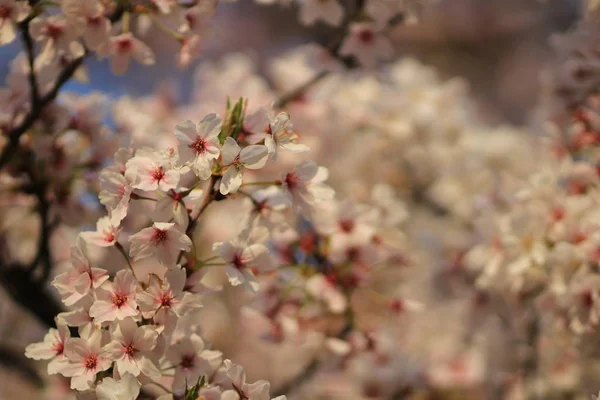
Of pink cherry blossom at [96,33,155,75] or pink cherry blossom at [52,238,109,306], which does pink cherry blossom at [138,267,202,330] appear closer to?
pink cherry blossom at [52,238,109,306]

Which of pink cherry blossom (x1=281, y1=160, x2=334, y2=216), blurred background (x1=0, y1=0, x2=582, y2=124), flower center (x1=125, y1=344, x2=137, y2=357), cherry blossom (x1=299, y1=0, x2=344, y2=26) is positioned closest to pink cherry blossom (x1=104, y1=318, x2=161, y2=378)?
flower center (x1=125, y1=344, x2=137, y2=357)

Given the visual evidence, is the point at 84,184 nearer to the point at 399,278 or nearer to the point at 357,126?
the point at 357,126

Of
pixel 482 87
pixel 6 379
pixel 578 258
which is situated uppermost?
pixel 578 258

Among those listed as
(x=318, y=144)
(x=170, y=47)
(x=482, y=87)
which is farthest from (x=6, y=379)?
(x=482, y=87)

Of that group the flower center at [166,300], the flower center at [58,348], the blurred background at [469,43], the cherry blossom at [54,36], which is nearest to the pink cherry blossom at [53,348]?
the flower center at [58,348]

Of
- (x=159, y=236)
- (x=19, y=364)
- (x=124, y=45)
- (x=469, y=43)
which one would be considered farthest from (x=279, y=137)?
(x=469, y=43)

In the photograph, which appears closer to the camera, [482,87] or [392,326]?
[392,326]

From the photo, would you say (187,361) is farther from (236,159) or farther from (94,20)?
(94,20)

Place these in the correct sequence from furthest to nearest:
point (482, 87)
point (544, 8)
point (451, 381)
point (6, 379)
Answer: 1. point (482, 87)
2. point (544, 8)
3. point (6, 379)
4. point (451, 381)
